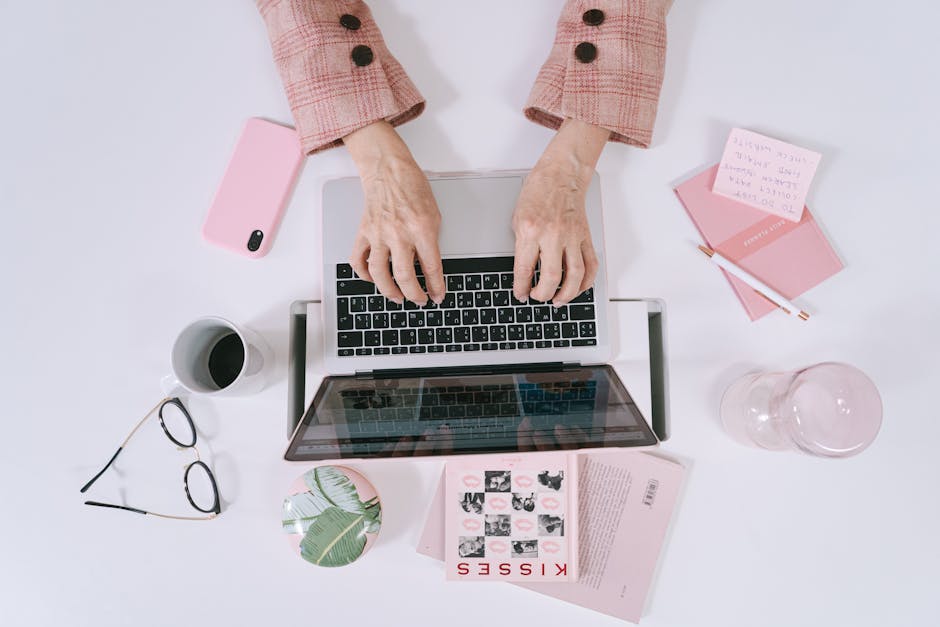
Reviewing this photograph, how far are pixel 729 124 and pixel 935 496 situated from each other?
1.96ft

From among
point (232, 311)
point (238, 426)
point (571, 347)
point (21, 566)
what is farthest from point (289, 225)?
point (21, 566)

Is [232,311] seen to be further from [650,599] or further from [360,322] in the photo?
[650,599]

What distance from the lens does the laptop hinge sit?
73 centimetres

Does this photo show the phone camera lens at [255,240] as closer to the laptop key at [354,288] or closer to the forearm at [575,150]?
the laptop key at [354,288]

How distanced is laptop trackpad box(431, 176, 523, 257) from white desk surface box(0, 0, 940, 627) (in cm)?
5

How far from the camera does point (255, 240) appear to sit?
0.80 meters

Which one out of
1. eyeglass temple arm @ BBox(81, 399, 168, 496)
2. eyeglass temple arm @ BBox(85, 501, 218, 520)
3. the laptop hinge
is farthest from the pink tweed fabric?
eyeglass temple arm @ BBox(85, 501, 218, 520)

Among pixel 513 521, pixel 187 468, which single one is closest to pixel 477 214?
pixel 513 521

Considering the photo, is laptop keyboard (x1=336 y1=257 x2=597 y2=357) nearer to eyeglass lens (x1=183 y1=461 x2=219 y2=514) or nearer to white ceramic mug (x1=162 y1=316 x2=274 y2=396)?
white ceramic mug (x1=162 y1=316 x2=274 y2=396)

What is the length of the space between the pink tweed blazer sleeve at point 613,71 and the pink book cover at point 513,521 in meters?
0.48

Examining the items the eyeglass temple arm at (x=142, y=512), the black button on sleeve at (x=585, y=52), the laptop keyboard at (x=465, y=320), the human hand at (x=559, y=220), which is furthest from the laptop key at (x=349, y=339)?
the black button on sleeve at (x=585, y=52)

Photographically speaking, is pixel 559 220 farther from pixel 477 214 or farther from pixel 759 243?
pixel 759 243

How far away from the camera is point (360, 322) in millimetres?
746

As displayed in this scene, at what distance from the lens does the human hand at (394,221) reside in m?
0.73
